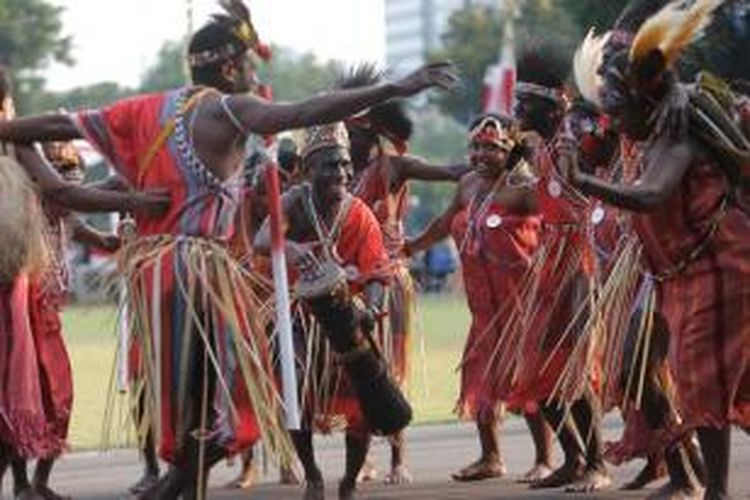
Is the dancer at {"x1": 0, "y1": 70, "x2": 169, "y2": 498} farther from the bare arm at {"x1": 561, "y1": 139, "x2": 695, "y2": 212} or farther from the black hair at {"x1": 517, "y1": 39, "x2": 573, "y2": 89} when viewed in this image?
the black hair at {"x1": 517, "y1": 39, "x2": 573, "y2": 89}

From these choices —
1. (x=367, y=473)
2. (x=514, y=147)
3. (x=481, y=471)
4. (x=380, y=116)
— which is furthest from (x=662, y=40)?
(x=367, y=473)

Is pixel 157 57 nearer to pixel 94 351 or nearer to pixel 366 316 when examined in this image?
pixel 94 351

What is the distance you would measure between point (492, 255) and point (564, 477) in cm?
125

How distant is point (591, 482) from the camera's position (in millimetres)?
9305

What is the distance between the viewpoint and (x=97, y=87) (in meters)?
84.9

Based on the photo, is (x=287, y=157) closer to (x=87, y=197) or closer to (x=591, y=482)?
(x=591, y=482)

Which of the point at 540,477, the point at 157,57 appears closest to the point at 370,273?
the point at 540,477

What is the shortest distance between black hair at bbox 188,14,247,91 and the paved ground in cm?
266

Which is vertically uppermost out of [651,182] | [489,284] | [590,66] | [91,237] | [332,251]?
[590,66]

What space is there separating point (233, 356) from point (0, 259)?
1.46 m

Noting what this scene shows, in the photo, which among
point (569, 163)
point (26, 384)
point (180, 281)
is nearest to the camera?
point (569, 163)

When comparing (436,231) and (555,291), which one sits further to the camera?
(436,231)

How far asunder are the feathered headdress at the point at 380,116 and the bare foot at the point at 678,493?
2.76 metres

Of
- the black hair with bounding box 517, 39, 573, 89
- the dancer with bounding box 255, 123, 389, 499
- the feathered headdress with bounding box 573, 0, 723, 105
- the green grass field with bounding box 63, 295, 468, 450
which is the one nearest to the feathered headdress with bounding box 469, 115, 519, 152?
the black hair with bounding box 517, 39, 573, 89
